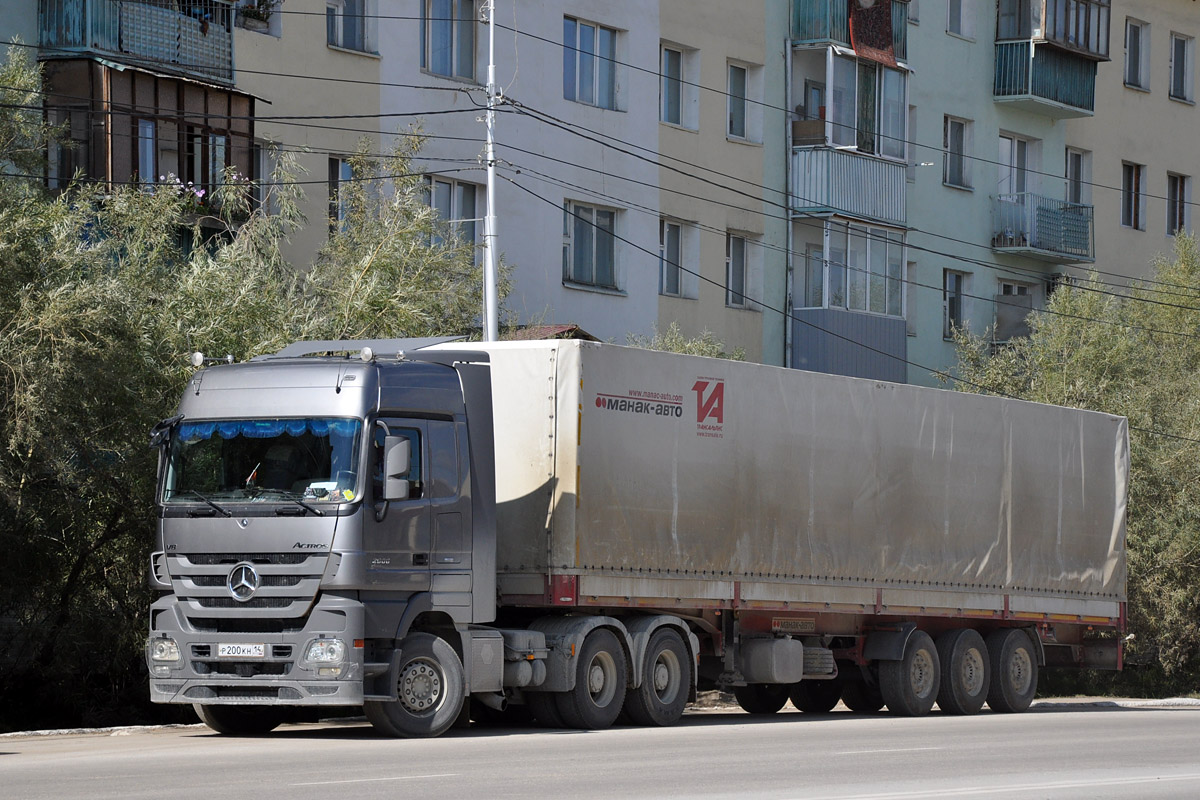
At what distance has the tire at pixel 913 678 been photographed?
21.3 metres

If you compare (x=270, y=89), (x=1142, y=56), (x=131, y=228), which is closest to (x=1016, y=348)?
(x=1142, y=56)

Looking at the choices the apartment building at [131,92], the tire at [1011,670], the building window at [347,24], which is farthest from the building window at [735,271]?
the tire at [1011,670]

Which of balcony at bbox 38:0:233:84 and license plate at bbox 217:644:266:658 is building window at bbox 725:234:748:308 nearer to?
balcony at bbox 38:0:233:84

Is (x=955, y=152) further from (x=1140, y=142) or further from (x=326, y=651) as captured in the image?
(x=326, y=651)

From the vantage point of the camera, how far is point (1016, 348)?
125ft

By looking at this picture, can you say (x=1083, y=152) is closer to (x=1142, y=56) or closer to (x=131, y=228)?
(x=1142, y=56)

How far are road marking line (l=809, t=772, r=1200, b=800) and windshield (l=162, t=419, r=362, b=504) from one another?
5.75 meters

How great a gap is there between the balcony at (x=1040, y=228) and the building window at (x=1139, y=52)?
616 cm

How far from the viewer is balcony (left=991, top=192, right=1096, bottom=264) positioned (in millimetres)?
42594

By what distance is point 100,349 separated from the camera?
18359 millimetres

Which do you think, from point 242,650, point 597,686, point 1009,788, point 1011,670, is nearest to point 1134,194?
point 1011,670

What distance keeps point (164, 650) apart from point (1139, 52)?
38.3 metres

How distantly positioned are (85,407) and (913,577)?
9270 millimetres

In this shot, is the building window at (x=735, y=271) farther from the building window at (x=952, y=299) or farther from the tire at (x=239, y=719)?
the tire at (x=239, y=719)
